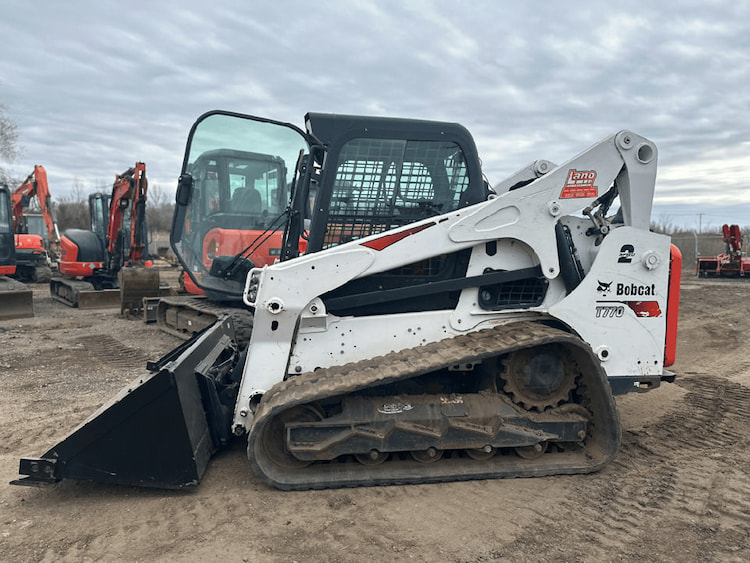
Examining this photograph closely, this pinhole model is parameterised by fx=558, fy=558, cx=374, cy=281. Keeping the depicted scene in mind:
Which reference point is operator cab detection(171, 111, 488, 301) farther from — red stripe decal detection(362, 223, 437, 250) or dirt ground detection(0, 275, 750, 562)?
dirt ground detection(0, 275, 750, 562)

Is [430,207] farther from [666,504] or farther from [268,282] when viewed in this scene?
Result: [666,504]

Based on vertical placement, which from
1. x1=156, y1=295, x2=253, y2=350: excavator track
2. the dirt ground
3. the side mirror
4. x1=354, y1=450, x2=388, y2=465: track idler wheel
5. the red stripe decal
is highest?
the side mirror

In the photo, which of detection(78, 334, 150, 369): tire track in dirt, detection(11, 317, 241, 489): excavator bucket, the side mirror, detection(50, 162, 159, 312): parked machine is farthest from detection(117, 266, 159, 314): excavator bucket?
detection(11, 317, 241, 489): excavator bucket

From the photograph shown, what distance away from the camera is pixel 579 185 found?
13.2ft

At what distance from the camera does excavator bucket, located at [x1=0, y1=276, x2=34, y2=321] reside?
1134 cm

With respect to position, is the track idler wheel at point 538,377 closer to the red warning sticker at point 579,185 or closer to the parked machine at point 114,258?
the red warning sticker at point 579,185

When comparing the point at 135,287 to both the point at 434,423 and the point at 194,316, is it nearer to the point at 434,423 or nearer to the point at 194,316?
the point at 194,316

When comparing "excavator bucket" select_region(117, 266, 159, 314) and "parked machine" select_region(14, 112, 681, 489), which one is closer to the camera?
"parked machine" select_region(14, 112, 681, 489)

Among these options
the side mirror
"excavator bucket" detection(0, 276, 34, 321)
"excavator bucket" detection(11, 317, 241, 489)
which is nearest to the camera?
"excavator bucket" detection(11, 317, 241, 489)

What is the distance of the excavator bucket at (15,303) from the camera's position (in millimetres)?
11344

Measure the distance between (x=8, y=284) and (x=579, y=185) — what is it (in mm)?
12599

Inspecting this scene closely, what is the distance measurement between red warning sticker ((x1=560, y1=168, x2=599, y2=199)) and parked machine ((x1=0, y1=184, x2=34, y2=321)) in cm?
1146

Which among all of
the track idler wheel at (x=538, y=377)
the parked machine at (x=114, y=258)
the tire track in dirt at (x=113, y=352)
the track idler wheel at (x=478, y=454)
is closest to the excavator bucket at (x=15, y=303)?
the parked machine at (x=114, y=258)

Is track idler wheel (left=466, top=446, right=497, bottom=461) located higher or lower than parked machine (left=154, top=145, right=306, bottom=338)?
lower
